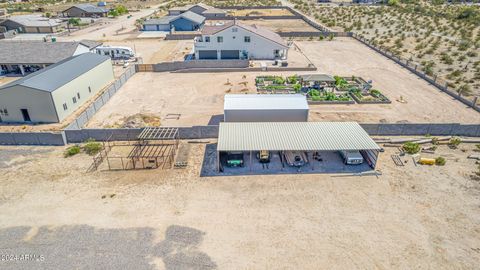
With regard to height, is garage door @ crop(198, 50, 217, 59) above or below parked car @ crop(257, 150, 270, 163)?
above

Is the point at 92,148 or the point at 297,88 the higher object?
the point at 297,88

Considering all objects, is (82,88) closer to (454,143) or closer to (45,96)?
(45,96)

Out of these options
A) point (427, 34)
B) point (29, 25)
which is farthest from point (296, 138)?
point (29, 25)

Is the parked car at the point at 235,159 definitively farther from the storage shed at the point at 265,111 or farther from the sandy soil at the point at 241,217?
the storage shed at the point at 265,111

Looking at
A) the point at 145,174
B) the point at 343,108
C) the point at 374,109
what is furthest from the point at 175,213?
the point at 374,109

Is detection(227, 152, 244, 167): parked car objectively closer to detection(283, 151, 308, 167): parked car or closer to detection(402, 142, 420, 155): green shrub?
detection(283, 151, 308, 167): parked car

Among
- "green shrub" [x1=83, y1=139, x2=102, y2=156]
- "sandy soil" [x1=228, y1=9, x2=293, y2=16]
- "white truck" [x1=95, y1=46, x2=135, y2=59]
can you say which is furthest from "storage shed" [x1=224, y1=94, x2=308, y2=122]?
"sandy soil" [x1=228, y1=9, x2=293, y2=16]
